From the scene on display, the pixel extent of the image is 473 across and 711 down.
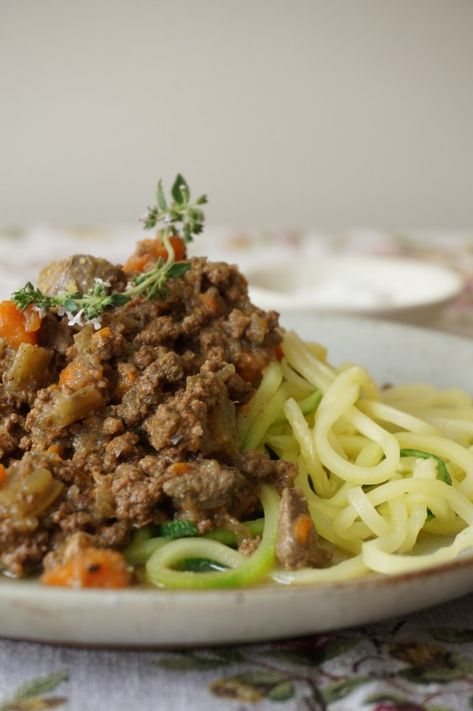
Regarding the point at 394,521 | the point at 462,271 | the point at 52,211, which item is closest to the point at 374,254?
the point at 462,271

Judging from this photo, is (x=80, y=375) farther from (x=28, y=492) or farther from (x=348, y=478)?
(x=348, y=478)

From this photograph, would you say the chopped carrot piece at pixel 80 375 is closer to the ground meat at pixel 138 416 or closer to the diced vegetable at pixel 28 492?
the ground meat at pixel 138 416

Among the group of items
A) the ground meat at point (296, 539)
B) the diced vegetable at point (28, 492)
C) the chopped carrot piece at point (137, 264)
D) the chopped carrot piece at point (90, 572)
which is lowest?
the chopped carrot piece at point (90, 572)

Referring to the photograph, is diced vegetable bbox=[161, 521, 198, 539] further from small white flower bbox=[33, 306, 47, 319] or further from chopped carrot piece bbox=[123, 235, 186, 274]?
chopped carrot piece bbox=[123, 235, 186, 274]

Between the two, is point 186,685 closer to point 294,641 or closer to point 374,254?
point 294,641

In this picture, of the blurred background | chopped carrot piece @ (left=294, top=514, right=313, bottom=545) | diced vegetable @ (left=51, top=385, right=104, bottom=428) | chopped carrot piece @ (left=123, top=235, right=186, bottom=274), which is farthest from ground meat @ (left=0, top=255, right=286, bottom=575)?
the blurred background

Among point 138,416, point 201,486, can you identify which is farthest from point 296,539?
point 138,416

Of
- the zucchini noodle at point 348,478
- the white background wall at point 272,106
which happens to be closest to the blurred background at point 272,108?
the white background wall at point 272,106

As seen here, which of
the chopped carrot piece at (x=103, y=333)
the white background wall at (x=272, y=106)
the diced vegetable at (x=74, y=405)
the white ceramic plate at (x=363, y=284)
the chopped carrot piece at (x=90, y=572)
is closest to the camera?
the chopped carrot piece at (x=90, y=572)
